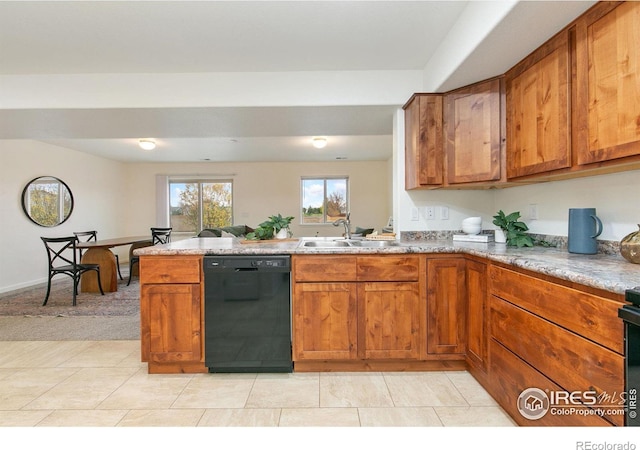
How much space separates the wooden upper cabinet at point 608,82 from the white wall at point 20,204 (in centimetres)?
655

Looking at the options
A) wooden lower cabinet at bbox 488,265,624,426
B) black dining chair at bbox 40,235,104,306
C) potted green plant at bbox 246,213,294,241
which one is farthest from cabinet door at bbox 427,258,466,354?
black dining chair at bbox 40,235,104,306

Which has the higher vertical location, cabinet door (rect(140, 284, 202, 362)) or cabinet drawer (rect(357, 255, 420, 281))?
cabinet drawer (rect(357, 255, 420, 281))

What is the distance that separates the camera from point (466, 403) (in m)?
1.85

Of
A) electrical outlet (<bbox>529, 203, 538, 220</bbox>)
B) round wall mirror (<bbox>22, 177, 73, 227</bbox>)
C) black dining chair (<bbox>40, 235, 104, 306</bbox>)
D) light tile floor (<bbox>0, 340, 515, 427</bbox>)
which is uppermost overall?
round wall mirror (<bbox>22, 177, 73, 227</bbox>)

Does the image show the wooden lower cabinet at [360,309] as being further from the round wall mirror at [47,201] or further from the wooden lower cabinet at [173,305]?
the round wall mirror at [47,201]

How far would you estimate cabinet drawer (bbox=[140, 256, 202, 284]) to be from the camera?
2137 mm

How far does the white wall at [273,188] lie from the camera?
7301 mm

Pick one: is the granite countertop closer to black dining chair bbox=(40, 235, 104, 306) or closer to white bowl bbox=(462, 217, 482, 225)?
white bowl bbox=(462, 217, 482, 225)

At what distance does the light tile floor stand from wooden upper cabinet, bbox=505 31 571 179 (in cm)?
141

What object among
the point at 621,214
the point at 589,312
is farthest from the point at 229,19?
the point at 621,214

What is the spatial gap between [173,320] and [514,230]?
2.43 meters

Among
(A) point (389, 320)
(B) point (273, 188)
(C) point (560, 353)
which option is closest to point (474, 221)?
(A) point (389, 320)

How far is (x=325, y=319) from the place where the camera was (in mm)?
2156

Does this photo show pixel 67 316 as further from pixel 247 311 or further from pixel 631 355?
pixel 631 355
